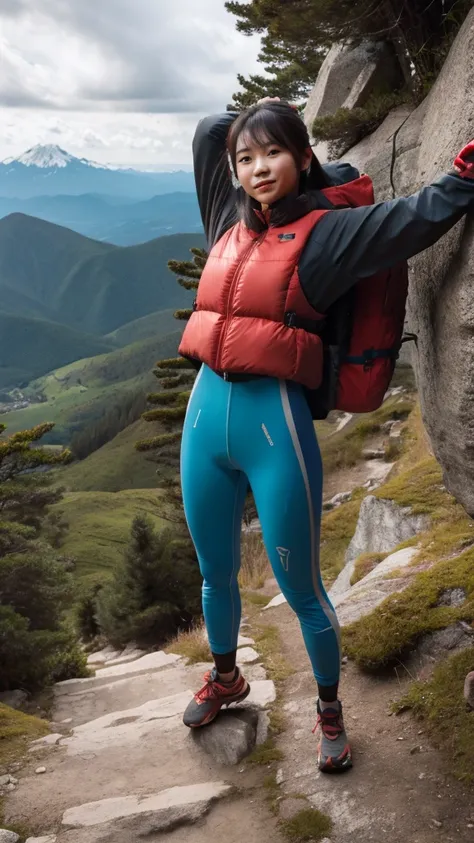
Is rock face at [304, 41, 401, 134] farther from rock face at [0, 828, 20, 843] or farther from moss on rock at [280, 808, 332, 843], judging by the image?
rock face at [0, 828, 20, 843]

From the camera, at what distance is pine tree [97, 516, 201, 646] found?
19891 mm

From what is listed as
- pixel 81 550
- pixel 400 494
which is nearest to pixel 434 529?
pixel 400 494

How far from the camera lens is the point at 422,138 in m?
4.92

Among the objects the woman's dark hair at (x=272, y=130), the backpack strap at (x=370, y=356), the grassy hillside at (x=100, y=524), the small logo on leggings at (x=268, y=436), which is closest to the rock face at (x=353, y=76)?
the woman's dark hair at (x=272, y=130)

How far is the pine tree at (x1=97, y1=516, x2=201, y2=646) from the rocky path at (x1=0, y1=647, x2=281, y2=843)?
12.8 m

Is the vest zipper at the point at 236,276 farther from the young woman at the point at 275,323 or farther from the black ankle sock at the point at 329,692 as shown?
the black ankle sock at the point at 329,692

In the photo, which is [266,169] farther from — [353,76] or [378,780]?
[353,76]

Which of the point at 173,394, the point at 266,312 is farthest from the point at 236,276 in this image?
the point at 173,394

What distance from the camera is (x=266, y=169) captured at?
4156 mm

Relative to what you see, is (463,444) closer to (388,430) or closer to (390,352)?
(390,352)

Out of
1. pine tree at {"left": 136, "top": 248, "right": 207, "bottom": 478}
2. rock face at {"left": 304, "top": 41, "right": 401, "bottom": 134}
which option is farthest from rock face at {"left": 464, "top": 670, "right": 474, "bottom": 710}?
pine tree at {"left": 136, "top": 248, "right": 207, "bottom": 478}

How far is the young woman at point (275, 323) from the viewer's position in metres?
3.91

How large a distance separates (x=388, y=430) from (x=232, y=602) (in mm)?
27440

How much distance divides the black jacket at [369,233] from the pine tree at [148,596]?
55.5ft
